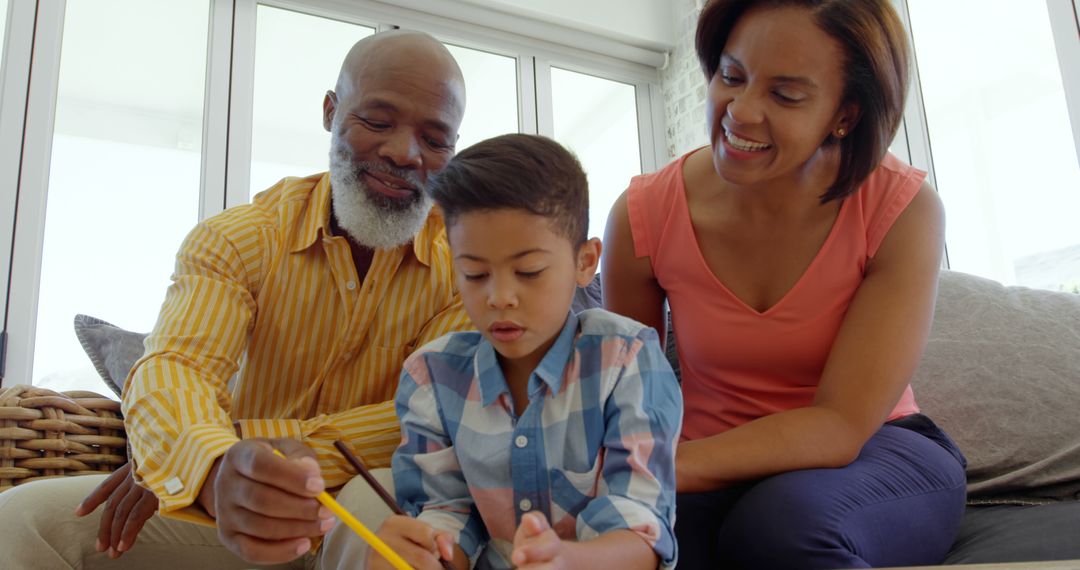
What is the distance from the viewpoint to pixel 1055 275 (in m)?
2.56

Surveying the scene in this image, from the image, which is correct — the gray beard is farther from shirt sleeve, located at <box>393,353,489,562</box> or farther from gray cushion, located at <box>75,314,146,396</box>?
gray cushion, located at <box>75,314,146,396</box>

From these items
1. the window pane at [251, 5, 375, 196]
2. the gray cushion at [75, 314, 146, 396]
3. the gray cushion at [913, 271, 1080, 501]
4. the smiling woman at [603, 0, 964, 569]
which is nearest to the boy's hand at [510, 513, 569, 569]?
the smiling woman at [603, 0, 964, 569]

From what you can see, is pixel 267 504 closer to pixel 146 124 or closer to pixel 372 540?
pixel 372 540

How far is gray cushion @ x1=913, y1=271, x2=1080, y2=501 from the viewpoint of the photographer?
142cm

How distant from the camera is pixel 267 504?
0.83 metres

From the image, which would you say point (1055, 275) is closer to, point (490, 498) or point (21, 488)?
point (490, 498)

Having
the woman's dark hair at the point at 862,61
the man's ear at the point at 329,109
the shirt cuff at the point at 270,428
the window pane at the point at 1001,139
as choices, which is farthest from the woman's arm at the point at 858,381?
the window pane at the point at 1001,139

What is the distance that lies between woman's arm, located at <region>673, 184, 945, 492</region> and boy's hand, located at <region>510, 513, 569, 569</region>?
386 millimetres

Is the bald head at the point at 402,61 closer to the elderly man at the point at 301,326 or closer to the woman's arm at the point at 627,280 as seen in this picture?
the elderly man at the point at 301,326

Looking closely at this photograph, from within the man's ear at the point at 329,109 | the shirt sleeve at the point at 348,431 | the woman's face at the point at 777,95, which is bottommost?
the shirt sleeve at the point at 348,431

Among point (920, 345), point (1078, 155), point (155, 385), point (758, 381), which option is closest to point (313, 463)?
point (155, 385)

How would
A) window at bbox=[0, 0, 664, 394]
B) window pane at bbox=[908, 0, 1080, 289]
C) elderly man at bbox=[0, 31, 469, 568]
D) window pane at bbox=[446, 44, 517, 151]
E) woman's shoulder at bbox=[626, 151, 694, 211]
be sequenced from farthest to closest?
1. window pane at bbox=[446, 44, 517, 151]
2. window at bbox=[0, 0, 664, 394]
3. window pane at bbox=[908, 0, 1080, 289]
4. woman's shoulder at bbox=[626, 151, 694, 211]
5. elderly man at bbox=[0, 31, 469, 568]

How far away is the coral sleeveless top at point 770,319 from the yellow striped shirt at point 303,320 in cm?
37

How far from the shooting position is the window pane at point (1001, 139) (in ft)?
8.41
